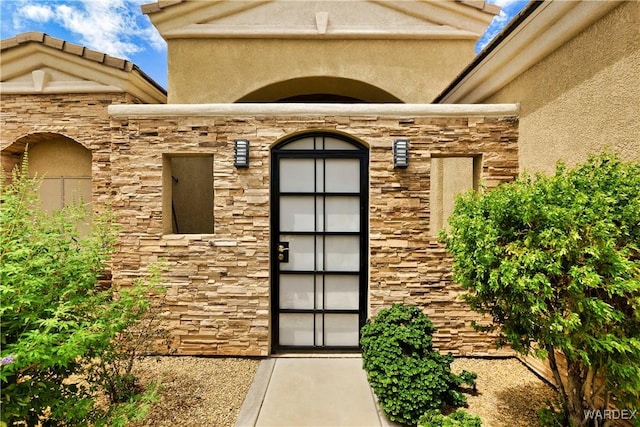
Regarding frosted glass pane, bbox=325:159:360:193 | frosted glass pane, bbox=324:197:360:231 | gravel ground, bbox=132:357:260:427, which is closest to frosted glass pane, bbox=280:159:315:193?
frosted glass pane, bbox=325:159:360:193

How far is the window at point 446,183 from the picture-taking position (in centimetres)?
647

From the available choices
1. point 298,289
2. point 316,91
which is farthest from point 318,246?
point 316,91

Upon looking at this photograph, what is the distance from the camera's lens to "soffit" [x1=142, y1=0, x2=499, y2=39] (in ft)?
23.5

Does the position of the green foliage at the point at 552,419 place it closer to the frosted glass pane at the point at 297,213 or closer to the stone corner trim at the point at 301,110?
the frosted glass pane at the point at 297,213

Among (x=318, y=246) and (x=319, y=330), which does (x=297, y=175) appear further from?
(x=319, y=330)

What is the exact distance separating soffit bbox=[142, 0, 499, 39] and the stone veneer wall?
3.32 metres

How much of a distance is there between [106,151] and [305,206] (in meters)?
4.59

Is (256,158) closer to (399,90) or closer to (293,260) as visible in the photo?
(293,260)

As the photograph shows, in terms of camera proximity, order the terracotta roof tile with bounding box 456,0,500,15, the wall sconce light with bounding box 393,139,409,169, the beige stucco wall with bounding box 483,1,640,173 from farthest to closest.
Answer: the terracotta roof tile with bounding box 456,0,500,15 < the wall sconce light with bounding box 393,139,409,169 < the beige stucco wall with bounding box 483,1,640,173

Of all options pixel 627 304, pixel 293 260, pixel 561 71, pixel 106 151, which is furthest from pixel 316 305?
pixel 106 151

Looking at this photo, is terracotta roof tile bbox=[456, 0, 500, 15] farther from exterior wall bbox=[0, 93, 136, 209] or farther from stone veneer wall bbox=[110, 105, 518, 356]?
exterior wall bbox=[0, 93, 136, 209]

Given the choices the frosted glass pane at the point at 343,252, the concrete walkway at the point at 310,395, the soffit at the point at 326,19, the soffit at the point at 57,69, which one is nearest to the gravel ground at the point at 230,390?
the concrete walkway at the point at 310,395

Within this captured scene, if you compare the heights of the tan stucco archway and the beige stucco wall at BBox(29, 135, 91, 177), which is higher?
the tan stucco archway

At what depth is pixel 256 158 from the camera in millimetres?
5164
